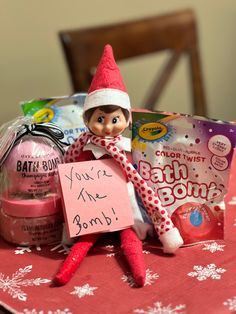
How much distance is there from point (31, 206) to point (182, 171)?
0.66 feet

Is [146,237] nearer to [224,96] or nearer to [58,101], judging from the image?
[58,101]

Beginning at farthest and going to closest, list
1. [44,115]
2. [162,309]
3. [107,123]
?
[44,115] < [107,123] < [162,309]

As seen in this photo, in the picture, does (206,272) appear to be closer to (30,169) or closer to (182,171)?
(182,171)

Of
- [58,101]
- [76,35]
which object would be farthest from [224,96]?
[58,101]

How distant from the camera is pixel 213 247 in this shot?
2.41ft

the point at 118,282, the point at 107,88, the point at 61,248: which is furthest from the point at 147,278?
the point at 107,88

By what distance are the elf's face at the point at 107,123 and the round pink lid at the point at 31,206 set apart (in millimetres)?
108

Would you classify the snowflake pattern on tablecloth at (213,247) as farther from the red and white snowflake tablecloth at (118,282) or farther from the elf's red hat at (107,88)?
the elf's red hat at (107,88)

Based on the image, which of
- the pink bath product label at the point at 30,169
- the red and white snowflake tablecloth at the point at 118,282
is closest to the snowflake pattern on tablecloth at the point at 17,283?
the red and white snowflake tablecloth at the point at 118,282

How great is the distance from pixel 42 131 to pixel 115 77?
0.12 metres

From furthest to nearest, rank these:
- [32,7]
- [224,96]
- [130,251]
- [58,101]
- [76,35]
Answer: [224,96], [32,7], [76,35], [58,101], [130,251]

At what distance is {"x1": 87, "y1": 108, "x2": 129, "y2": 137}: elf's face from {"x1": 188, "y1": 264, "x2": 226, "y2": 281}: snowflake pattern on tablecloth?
20 centimetres

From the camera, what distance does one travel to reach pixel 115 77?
0.72 meters

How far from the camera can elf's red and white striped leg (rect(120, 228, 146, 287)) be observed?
66cm
